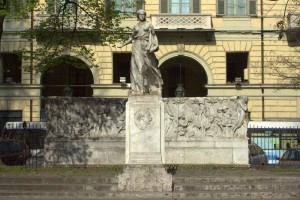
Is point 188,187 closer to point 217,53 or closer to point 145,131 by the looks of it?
point 145,131

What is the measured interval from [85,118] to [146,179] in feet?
27.3

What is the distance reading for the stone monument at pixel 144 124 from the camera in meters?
14.0

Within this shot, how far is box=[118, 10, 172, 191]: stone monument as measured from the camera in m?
14.0

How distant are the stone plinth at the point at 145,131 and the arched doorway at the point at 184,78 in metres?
27.9

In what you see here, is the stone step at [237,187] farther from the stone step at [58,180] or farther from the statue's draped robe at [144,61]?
the statue's draped robe at [144,61]

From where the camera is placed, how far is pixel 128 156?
14188 mm

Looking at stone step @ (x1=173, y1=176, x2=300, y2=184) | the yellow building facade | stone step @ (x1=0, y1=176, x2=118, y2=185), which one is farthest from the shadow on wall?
the yellow building facade

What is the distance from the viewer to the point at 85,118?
71.5ft

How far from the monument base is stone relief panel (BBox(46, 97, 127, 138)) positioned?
7843mm

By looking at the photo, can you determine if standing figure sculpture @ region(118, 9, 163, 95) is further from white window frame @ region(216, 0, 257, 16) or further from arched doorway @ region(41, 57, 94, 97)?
arched doorway @ region(41, 57, 94, 97)

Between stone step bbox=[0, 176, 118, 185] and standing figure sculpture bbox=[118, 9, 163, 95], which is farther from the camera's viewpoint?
stone step bbox=[0, 176, 118, 185]

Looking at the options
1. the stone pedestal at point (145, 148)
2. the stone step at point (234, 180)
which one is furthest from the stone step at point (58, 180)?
the stone step at point (234, 180)

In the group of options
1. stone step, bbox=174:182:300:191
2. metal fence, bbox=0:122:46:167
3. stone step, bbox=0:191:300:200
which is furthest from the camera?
metal fence, bbox=0:122:46:167

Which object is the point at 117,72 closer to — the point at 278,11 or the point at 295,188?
the point at 278,11
